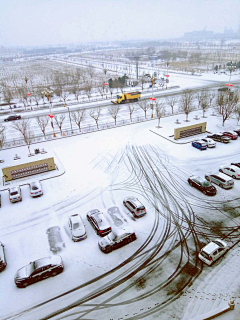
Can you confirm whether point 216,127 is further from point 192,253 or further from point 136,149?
point 192,253

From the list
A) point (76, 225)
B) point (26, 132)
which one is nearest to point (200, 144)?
point (76, 225)

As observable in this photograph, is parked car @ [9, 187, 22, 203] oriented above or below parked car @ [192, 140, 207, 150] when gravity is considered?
below

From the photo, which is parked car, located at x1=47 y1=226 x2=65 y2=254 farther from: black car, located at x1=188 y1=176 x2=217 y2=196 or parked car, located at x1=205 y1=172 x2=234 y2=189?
parked car, located at x1=205 y1=172 x2=234 y2=189

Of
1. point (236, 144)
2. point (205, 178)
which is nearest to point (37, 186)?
point (205, 178)

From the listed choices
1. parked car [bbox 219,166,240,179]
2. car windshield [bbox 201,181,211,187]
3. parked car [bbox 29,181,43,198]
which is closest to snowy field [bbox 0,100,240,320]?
parked car [bbox 29,181,43,198]

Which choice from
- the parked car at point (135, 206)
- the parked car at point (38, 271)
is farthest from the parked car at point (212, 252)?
the parked car at point (38, 271)

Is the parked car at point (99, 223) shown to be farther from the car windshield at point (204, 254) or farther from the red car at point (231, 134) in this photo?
the red car at point (231, 134)
